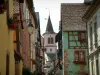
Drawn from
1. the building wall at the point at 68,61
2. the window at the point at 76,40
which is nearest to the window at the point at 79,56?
the building wall at the point at 68,61

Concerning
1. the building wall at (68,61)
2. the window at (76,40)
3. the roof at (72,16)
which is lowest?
the building wall at (68,61)

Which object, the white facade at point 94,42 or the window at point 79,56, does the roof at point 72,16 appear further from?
the white facade at point 94,42

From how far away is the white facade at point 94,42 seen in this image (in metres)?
21.7

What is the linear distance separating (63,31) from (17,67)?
71.4 ft

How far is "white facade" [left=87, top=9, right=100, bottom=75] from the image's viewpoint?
21.7m

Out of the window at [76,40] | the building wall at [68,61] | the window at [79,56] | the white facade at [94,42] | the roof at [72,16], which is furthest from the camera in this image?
the roof at [72,16]

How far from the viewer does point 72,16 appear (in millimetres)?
37844

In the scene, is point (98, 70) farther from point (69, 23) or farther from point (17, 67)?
point (69, 23)

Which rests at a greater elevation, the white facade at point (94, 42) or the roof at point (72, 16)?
the roof at point (72, 16)

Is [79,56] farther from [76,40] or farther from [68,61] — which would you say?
[76,40]

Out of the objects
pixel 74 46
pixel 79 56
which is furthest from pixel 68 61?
pixel 74 46

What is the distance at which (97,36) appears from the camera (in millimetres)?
22000

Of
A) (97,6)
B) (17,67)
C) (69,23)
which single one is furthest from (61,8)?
(17,67)

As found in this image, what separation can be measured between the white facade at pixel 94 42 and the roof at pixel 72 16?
35.2 feet
